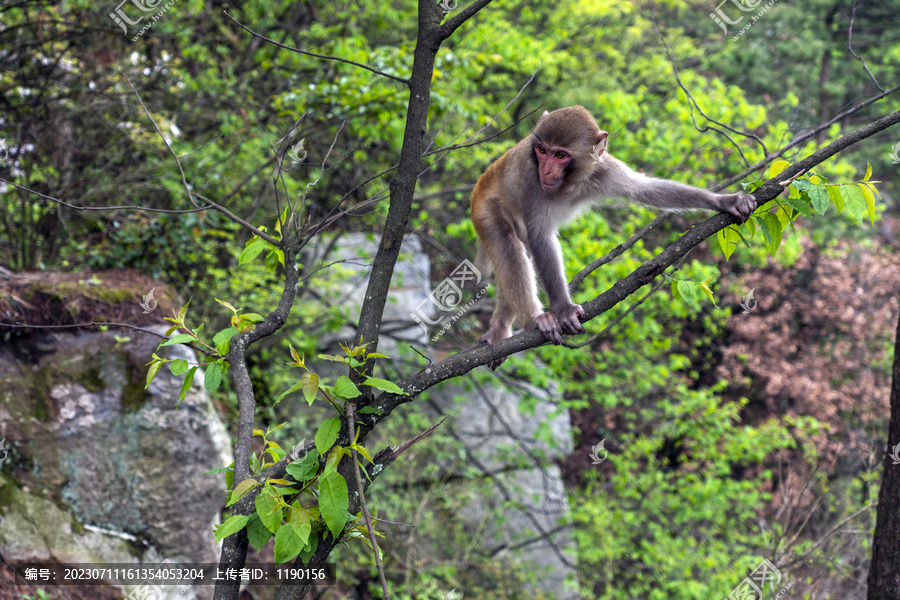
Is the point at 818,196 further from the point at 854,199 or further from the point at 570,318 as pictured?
the point at 570,318

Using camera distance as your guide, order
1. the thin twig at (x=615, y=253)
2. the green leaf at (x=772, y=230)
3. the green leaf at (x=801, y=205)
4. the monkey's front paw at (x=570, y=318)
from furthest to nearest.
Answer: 1. the monkey's front paw at (x=570, y=318)
2. the thin twig at (x=615, y=253)
3. the green leaf at (x=772, y=230)
4. the green leaf at (x=801, y=205)

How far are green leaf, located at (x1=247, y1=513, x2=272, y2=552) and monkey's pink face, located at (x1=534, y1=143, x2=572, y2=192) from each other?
2532 mm

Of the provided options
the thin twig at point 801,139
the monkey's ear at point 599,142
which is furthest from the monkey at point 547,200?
the thin twig at point 801,139

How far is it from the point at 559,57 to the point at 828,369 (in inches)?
323

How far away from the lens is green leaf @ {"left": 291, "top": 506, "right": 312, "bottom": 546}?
1.91 meters

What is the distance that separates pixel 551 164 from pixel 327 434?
228 cm

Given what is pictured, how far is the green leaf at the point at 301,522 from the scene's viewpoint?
75.2 inches

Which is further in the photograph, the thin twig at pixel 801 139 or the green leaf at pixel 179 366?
the thin twig at pixel 801 139

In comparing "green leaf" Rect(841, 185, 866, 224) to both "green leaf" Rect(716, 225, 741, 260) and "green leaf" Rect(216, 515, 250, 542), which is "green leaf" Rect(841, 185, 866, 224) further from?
"green leaf" Rect(216, 515, 250, 542)

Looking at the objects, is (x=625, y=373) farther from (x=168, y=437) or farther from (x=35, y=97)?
(x=35, y=97)

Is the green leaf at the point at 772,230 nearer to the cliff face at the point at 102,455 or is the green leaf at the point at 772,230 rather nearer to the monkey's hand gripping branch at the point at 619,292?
the monkey's hand gripping branch at the point at 619,292

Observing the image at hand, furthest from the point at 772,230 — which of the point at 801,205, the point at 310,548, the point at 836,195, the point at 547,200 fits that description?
the point at 310,548

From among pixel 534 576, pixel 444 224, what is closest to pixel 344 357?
pixel 534 576

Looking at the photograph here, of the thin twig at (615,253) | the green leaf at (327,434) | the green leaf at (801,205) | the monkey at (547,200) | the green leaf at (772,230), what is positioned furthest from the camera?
the monkey at (547,200)
